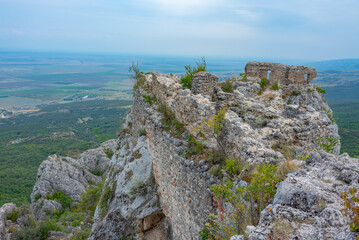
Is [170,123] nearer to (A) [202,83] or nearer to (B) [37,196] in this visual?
(A) [202,83]

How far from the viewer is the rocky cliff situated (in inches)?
101

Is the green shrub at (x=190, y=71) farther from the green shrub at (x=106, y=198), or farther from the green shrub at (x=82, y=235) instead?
the green shrub at (x=82, y=235)

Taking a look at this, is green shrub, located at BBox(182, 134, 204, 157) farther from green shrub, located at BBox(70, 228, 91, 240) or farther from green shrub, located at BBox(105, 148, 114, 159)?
green shrub, located at BBox(105, 148, 114, 159)

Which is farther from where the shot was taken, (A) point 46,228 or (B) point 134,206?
(A) point 46,228

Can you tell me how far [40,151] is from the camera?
50.1 metres

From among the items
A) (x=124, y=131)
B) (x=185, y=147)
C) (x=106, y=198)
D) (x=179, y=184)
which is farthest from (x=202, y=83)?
(x=124, y=131)

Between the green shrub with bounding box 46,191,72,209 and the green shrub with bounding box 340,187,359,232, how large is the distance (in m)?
21.2

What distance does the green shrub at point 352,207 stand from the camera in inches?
79.0

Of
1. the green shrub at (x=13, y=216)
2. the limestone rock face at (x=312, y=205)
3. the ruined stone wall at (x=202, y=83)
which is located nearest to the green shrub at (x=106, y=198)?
the ruined stone wall at (x=202, y=83)

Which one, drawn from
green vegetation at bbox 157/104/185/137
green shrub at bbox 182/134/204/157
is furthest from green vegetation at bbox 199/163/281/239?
green vegetation at bbox 157/104/185/137

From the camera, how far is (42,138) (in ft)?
199

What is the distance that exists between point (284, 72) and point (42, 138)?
62.4 m

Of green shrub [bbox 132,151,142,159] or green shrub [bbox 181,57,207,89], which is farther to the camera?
green shrub [bbox 132,151,142,159]

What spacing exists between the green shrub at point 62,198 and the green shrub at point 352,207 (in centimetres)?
2124
